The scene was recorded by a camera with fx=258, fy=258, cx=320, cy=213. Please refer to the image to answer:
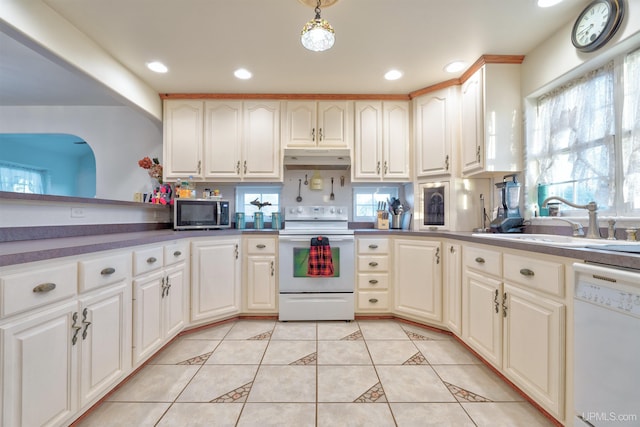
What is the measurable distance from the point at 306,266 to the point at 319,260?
0.48 feet

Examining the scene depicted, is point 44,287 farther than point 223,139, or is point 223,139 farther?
point 223,139

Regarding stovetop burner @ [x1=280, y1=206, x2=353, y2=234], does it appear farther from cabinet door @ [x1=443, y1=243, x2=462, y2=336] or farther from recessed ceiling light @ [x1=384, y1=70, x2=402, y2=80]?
recessed ceiling light @ [x1=384, y1=70, x2=402, y2=80]

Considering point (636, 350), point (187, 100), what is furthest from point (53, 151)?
point (636, 350)

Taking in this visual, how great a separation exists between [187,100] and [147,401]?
8.64 feet

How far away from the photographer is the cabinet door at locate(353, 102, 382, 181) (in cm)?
274

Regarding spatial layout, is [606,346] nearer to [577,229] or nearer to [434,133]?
[577,229]

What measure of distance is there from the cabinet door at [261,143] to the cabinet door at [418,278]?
4.94ft

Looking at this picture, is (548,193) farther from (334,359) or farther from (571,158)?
(334,359)

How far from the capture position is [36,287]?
3.33 ft

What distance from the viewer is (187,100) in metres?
2.73

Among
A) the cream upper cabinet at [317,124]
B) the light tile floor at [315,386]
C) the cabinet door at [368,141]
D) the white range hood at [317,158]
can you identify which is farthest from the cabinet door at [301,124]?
the light tile floor at [315,386]

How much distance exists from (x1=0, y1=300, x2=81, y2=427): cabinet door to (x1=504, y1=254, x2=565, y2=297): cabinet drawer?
2.21 metres

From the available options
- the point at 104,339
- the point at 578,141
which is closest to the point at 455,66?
the point at 578,141

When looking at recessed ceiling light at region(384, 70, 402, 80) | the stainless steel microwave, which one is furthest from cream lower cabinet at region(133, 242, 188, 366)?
recessed ceiling light at region(384, 70, 402, 80)
